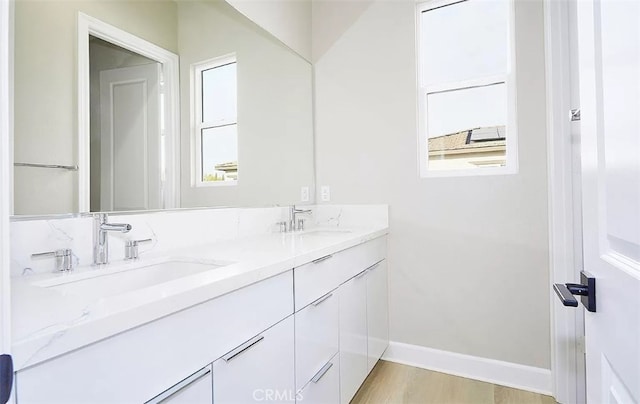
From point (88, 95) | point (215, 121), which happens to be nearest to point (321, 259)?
point (215, 121)

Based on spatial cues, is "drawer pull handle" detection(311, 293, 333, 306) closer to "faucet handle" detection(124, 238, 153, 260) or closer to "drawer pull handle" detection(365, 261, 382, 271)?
"drawer pull handle" detection(365, 261, 382, 271)

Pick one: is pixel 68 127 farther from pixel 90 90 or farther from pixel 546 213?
pixel 546 213

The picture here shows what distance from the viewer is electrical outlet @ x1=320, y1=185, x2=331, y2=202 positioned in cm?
247

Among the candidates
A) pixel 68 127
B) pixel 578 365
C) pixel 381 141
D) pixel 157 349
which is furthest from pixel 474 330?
pixel 68 127

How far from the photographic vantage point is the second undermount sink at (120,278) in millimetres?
924

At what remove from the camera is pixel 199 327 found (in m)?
0.78

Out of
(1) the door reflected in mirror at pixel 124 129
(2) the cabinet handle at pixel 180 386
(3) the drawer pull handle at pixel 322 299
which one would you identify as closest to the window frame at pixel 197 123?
(1) the door reflected in mirror at pixel 124 129

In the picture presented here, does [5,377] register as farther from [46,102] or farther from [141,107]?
[141,107]

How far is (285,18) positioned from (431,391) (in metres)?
2.54

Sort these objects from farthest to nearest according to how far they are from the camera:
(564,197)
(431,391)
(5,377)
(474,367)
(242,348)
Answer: (474,367) < (431,391) < (564,197) < (242,348) < (5,377)

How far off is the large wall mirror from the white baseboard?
1.39 m

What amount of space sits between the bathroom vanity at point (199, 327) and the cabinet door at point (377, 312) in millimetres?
148

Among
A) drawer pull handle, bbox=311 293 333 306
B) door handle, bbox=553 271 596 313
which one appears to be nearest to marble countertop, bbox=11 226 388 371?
drawer pull handle, bbox=311 293 333 306

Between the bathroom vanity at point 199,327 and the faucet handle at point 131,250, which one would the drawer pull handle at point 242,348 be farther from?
the faucet handle at point 131,250
